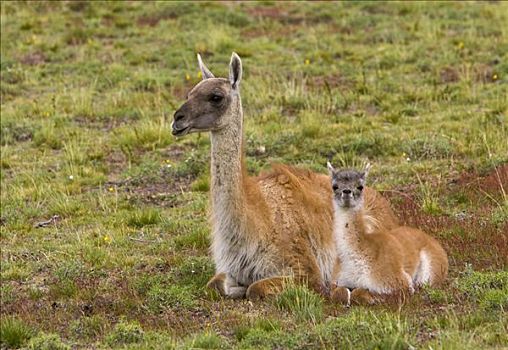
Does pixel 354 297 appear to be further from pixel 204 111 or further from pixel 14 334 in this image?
pixel 14 334

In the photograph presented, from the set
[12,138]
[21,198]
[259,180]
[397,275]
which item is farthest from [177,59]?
[397,275]

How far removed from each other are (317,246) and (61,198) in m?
5.04

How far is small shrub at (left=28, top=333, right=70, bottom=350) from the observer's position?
7715mm

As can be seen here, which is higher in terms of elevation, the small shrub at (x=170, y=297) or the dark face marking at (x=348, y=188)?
the dark face marking at (x=348, y=188)

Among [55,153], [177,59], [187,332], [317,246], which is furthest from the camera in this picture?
[177,59]

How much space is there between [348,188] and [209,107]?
1.56 metres

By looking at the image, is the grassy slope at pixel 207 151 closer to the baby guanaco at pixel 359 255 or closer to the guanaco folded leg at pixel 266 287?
the guanaco folded leg at pixel 266 287

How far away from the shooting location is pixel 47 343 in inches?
305

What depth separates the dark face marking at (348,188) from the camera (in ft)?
27.1

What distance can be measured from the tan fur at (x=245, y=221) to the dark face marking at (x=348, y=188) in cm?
67

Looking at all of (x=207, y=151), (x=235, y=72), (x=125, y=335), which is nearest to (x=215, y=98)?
(x=235, y=72)

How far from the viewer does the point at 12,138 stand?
16.2 m

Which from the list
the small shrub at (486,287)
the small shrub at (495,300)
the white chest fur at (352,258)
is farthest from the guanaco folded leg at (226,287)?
the small shrub at (495,300)

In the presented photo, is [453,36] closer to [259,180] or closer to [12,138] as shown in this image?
[12,138]
